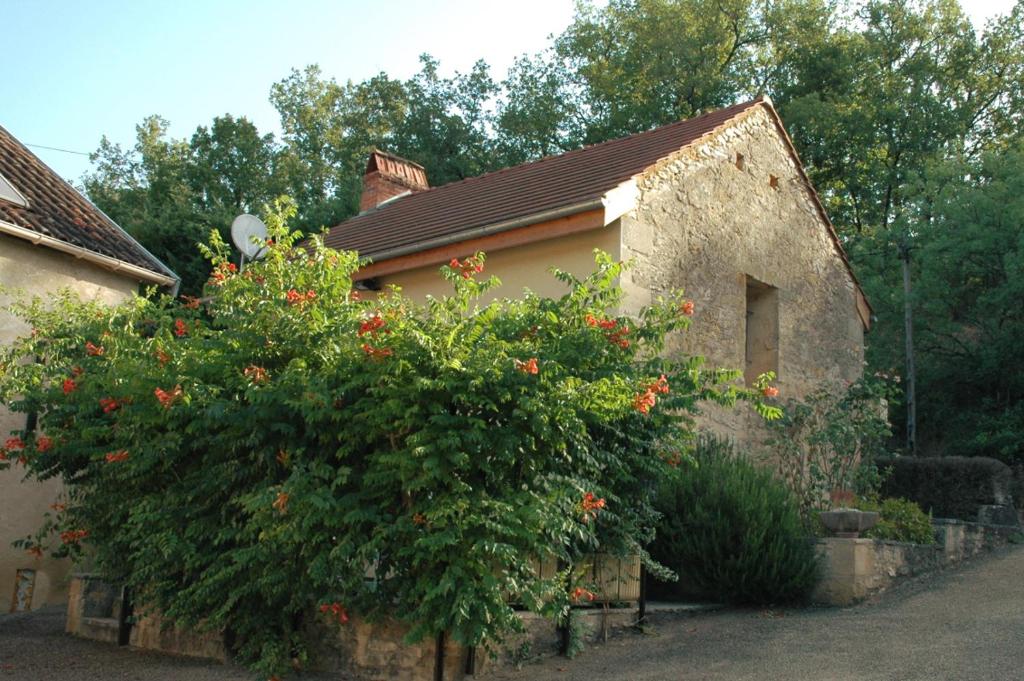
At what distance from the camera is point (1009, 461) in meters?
19.5

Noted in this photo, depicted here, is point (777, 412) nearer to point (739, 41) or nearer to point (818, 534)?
point (818, 534)

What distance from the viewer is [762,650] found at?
734cm

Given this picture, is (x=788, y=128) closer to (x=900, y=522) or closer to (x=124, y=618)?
(x=900, y=522)

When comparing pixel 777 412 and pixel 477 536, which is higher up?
pixel 777 412

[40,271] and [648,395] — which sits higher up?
[40,271]

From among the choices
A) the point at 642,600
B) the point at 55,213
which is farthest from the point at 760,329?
the point at 55,213

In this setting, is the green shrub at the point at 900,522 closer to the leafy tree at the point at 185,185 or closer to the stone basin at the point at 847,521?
the stone basin at the point at 847,521

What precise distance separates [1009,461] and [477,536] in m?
17.2

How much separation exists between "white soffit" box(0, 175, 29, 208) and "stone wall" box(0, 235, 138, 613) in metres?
0.58

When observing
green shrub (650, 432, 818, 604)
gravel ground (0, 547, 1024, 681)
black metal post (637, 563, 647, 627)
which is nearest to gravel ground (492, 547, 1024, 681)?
gravel ground (0, 547, 1024, 681)

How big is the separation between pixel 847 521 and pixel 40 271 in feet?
30.8

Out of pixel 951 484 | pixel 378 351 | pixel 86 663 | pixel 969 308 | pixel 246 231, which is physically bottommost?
pixel 86 663

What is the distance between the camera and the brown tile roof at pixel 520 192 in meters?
11.3

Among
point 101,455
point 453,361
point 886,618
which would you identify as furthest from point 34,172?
point 886,618
